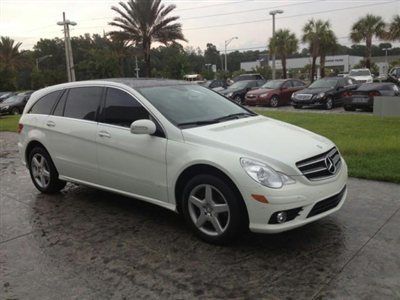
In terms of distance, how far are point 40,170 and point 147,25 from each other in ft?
87.9

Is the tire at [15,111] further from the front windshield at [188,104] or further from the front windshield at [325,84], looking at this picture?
the front windshield at [188,104]

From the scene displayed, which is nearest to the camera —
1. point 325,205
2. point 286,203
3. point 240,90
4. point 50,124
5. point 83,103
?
point 286,203

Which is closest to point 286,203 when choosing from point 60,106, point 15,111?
point 60,106

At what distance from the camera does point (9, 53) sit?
6128 centimetres

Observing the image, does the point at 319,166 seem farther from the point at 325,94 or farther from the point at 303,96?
the point at 303,96

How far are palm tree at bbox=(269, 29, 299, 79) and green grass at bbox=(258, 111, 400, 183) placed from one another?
101ft

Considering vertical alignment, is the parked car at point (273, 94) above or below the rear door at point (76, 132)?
below

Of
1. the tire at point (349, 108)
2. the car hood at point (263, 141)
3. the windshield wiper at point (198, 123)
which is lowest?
the tire at point (349, 108)

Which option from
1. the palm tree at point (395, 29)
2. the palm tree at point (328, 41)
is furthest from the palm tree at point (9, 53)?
the palm tree at point (395, 29)

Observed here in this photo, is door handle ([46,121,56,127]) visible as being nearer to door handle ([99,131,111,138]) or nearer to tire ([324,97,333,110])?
door handle ([99,131,111,138])

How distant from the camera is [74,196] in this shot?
6.49m

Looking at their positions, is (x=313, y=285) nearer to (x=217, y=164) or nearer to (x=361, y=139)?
(x=217, y=164)

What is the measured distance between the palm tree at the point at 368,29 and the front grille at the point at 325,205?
45.6m

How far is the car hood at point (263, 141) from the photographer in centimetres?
416
